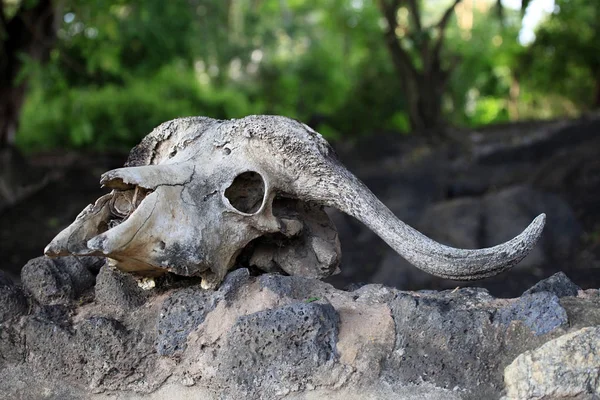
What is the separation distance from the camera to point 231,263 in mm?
2832

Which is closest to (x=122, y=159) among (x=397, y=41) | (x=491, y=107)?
(x=397, y=41)

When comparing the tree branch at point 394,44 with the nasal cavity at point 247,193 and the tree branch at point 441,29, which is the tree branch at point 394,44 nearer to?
the tree branch at point 441,29

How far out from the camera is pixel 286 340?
8.23ft

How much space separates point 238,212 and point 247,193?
0.58 feet

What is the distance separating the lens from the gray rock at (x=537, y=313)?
240 cm

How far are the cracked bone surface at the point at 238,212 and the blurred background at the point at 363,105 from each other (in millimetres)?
2864

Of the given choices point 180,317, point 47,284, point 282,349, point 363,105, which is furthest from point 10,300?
point 363,105

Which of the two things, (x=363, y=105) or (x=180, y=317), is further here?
(x=363, y=105)

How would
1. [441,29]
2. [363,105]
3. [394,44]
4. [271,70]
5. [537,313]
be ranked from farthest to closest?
[271,70]
[363,105]
[394,44]
[441,29]
[537,313]

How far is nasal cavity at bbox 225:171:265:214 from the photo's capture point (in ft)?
9.39

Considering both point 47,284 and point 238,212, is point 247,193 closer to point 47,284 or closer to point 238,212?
point 238,212

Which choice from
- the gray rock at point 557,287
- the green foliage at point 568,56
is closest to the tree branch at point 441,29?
the green foliage at point 568,56

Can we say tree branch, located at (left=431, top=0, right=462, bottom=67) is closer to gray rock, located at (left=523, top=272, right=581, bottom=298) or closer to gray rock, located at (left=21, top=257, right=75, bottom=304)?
gray rock, located at (left=523, top=272, right=581, bottom=298)

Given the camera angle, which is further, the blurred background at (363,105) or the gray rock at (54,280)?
the blurred background at (363,105)
